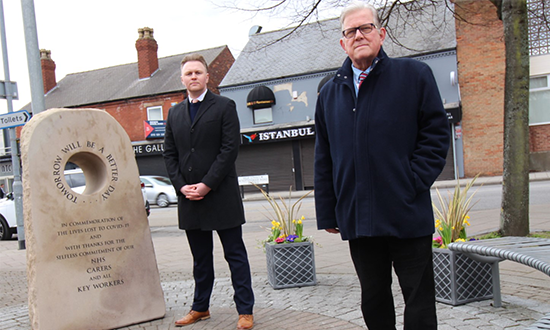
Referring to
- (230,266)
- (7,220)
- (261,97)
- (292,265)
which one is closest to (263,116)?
(261,97)

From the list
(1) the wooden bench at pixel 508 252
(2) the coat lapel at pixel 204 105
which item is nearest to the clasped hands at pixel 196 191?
(2) the coat lapel at pixel 204 105

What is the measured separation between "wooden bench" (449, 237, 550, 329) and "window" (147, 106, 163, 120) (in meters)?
26.0

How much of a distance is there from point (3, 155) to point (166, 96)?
13.3 m

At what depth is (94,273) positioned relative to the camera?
3838 mm

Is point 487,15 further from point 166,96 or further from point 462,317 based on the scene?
point 462,317

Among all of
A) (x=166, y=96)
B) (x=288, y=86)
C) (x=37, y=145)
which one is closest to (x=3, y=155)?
(x=166, y=96)

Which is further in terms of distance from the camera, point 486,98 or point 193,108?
point 486,98

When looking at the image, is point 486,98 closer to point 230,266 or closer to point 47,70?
point 230,266

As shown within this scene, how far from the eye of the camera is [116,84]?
3092 centimetres

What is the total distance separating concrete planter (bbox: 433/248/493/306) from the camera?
3805mm

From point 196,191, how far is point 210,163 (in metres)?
0.26

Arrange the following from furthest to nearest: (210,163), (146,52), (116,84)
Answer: (116,84)
(146,52)
(210,163)

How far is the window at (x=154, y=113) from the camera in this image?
1106 inches

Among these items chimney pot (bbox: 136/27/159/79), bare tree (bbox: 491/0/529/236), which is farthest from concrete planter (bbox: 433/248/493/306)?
chimney pot (bbox: 136/27/159/79)
